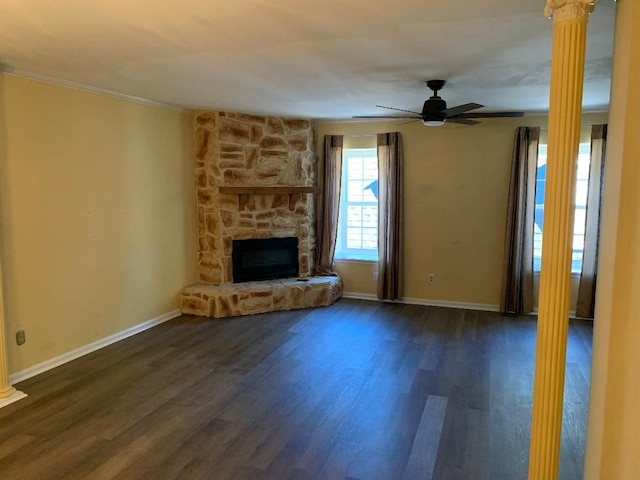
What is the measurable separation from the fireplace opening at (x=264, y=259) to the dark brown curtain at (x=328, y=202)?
1.33 ft

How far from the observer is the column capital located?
189cm

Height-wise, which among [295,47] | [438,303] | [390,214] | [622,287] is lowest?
[438,303]

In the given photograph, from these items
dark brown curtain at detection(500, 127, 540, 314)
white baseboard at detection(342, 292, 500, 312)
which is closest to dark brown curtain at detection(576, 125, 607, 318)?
dark brown curtain at detection(500, 127, 540, 314)

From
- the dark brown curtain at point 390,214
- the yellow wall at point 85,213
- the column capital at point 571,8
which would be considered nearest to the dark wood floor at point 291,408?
the yellow wall at point 85,213

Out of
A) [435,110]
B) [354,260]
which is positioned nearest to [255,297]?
[354,260]

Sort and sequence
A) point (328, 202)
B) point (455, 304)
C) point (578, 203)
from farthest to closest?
point (328, 202)
point (455, 304)
point (578, 203)

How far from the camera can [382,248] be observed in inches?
244

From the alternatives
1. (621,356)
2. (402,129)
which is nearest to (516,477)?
(621,356)

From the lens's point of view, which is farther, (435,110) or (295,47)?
(435,110)

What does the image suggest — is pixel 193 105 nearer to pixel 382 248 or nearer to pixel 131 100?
pixel 131 100

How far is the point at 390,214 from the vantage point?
240 inches

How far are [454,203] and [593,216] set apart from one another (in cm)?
159

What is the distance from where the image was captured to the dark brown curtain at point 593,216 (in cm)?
527

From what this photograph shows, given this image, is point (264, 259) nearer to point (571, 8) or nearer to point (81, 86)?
point (81, 86)
